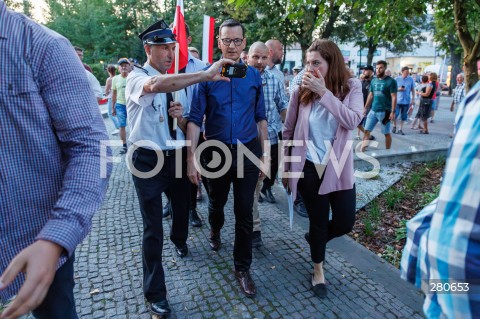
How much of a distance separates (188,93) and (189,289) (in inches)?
72.1

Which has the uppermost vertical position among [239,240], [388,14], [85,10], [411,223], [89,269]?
[85,10]

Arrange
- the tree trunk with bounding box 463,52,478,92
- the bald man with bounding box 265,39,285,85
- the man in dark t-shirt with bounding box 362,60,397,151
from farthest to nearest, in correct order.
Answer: the man in dark t-shirt with bounding box 362,60,397,151 < the tree trunk with bounding box 463,52,478,92 < the bald man with bounding box 265,39,285,85

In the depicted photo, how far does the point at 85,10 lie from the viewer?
33094mm

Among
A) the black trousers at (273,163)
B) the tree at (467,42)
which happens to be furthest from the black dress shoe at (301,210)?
the tree at (467,42)

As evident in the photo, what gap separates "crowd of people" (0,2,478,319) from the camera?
1104 millimetres

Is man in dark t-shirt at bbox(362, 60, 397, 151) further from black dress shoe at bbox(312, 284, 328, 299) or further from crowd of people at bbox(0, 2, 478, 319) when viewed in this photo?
black dress shoe at bbox(312, 284, 328, 299)

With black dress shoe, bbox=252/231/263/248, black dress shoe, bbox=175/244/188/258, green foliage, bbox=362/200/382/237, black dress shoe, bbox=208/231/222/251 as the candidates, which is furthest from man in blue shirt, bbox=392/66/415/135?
black dress shoe, bbox=175/244/188/258

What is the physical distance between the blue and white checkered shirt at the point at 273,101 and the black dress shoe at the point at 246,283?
6.22 feet

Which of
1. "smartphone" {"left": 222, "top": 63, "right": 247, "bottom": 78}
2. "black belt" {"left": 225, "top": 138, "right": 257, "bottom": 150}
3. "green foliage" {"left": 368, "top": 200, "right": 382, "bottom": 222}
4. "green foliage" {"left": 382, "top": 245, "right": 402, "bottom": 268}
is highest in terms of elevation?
"smartphone" {"left": 222, "top": 63, "right": 247, "bottom": 78}

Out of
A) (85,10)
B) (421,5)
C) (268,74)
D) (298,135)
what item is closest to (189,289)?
(298,135)

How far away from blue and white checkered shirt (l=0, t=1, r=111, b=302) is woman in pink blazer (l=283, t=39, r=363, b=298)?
185 centimetres

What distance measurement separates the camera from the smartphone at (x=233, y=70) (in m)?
2.49

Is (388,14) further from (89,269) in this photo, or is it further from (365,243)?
(89,269)

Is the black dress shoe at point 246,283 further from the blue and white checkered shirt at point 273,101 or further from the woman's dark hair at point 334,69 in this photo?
the blue and white checkered shirt at point 273,101
